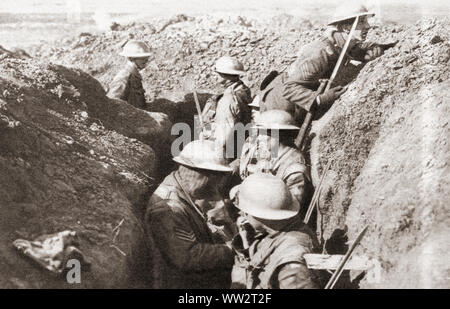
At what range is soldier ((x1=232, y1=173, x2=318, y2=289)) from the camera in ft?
14.0

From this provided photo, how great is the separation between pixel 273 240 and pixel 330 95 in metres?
3.28

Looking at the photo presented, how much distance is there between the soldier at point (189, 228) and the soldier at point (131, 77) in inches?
164

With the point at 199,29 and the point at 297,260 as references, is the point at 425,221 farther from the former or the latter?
the point at 199,29

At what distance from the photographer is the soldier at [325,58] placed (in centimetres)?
724

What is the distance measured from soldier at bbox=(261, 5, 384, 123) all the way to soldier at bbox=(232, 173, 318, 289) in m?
2.99

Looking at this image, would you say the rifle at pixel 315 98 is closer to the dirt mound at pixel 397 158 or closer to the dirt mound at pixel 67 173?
the dirt mound at pixel 397 158

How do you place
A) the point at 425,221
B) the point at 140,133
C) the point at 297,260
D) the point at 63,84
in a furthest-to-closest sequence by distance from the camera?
Result: 1. the point at 140,133
2. the point at 63,84
3. the point at 425,221
4. the point at 297,260

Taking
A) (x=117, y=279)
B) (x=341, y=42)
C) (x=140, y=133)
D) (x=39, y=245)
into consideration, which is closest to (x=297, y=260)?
(x=117, y=279)

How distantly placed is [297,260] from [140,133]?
470 cm

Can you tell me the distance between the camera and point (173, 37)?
13.0m

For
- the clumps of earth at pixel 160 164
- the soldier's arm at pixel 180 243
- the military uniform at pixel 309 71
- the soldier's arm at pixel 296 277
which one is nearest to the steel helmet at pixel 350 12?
the military uniform at pixel 309 71

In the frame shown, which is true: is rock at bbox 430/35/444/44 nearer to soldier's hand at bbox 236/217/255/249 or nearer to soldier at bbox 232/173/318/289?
soldier at bbox 232/173/318/289

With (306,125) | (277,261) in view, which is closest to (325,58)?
(306,125)

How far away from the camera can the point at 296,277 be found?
4.23m
